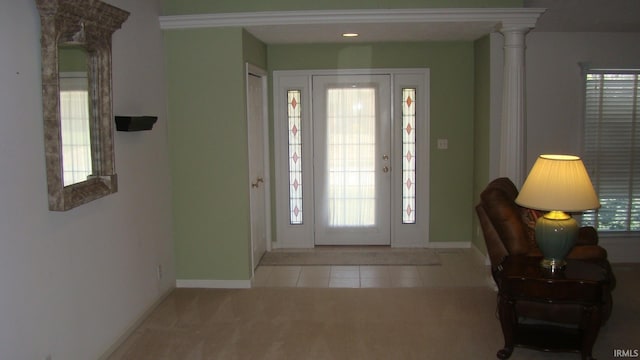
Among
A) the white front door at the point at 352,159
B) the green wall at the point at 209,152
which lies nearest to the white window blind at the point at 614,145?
the white front door at the point at 352,159

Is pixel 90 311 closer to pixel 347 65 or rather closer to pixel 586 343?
pixel 586 343

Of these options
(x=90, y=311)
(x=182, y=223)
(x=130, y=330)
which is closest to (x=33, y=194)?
(x=90, y=311)

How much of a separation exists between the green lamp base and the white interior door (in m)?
2.68

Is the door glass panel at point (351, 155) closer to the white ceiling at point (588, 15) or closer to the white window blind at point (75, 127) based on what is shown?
the white ceiling at point (588, 15)

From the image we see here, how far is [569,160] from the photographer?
3.57 metres

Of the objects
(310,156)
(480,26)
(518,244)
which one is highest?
(480,26)

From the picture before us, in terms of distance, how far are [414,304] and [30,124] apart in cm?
312

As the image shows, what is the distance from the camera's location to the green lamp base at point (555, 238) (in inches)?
142

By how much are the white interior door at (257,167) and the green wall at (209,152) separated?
0.28 m

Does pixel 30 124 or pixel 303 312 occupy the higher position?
pixel 30 124

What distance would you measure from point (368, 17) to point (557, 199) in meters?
2.25

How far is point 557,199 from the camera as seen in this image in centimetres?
351

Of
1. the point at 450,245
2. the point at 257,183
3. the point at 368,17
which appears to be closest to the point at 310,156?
the point at 257,183

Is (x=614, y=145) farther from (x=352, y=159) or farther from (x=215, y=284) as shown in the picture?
(x=215, y=284)
